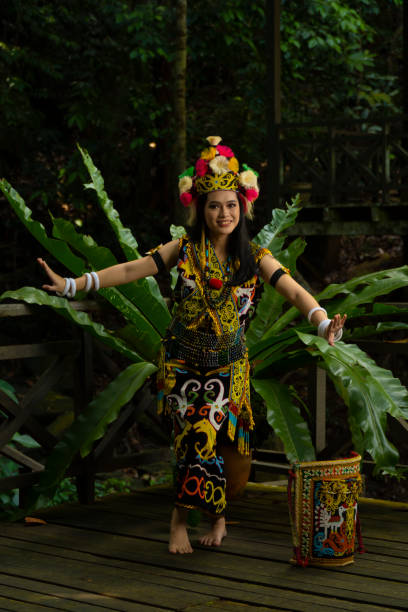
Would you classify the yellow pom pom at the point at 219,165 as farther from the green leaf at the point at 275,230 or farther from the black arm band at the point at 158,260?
the green leaf at the point at 275,230

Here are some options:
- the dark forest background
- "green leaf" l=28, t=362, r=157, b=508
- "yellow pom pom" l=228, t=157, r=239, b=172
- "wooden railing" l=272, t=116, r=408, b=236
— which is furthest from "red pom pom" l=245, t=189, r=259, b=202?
Answer: the dark forest background

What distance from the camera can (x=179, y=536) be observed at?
3717 mm

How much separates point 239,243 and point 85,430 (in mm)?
1125

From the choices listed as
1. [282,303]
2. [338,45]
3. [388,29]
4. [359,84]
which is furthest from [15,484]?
[388,29]

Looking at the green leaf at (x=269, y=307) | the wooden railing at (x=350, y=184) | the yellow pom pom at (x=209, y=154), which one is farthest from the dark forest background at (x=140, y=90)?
the yellow pom pom at (x=209, y=154)

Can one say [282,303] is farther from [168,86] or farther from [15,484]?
[168,86]

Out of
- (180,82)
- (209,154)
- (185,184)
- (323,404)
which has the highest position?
(180,82)

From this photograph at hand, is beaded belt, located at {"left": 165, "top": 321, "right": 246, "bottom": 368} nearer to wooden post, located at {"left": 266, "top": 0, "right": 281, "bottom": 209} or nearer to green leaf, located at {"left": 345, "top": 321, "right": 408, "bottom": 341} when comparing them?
green leaf, located at {"left": 345, "top": 321, "right": 408, "bottom": 341}

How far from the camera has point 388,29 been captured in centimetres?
1455

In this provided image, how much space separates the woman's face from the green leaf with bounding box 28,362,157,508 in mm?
909

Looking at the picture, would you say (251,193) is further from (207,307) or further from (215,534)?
(215,534)

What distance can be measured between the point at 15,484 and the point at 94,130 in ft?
27.1

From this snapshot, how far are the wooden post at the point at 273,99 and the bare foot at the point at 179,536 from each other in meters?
6.83

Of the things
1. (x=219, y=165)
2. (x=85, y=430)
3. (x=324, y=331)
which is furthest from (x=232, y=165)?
(x=85, y=430)
